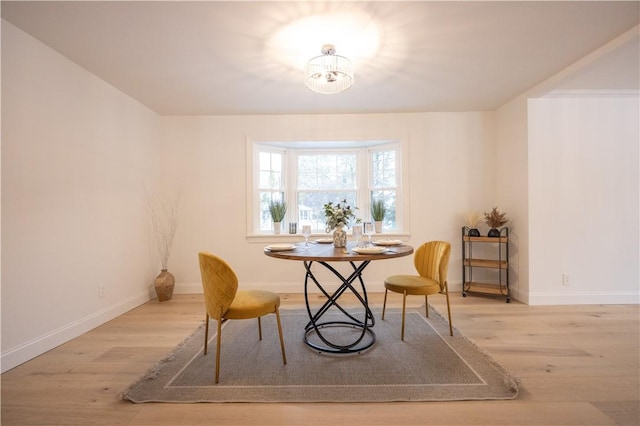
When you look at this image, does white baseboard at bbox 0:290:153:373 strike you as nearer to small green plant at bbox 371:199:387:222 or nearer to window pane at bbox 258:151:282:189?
window pane at bbox 258:151:282:189

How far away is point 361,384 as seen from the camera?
1.80m

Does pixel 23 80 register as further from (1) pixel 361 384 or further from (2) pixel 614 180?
(2) pixel 614 180

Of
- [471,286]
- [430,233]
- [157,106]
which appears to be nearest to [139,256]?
[157,106]

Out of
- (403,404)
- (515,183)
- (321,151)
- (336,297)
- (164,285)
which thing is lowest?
(403,404)

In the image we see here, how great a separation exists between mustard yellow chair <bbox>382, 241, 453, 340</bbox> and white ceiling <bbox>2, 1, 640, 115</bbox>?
1.69 meters

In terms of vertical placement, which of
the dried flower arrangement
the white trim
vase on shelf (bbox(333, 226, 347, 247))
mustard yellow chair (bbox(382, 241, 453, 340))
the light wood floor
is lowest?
the light wood floor

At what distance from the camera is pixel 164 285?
3.54 meters

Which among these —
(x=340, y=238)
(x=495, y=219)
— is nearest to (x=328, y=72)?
(x=340, y=238)

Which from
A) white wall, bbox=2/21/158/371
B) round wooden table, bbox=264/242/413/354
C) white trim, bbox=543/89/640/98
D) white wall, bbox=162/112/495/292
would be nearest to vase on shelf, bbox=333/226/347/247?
round wooden table, bbox=264/242/413/354

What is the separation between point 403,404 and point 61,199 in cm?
306

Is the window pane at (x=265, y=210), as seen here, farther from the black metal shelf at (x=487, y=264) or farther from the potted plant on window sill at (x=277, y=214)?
the black metal shelf at (x=487, y=264)

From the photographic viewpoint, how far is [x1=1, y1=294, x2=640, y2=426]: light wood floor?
5.00 ft

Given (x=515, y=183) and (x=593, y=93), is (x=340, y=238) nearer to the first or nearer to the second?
(x=515, y=183)

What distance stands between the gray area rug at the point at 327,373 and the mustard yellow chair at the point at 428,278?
30cm
